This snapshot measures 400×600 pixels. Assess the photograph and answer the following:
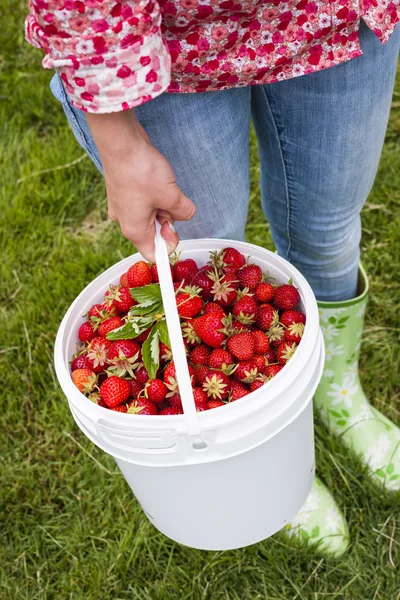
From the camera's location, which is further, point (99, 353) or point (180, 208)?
point (99, 353)

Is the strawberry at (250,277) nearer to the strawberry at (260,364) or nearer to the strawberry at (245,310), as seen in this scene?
the strawberry at (245,310)

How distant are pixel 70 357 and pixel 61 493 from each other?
1.55ft

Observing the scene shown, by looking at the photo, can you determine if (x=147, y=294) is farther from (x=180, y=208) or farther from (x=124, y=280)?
(x=180, y=208)

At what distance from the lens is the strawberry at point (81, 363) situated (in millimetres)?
989

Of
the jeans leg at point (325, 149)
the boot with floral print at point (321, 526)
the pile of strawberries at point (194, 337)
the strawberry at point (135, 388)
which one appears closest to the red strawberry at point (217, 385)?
the pile of strawberries at point (194, 337)

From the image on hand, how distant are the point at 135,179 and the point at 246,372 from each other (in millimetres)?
341

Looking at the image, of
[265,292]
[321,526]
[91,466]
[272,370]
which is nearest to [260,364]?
[272,370]

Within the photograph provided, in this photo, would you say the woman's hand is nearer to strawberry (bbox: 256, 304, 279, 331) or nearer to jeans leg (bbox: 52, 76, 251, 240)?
jeans leg (bbox: 52, 76, 251, 240)

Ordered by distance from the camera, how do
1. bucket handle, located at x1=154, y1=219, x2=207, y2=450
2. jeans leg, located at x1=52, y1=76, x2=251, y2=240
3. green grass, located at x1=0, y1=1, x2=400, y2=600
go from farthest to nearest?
green grass, located at x1=0, y1=1, x2=400, y2=600
jeans leg, located at x1=52, y1=76, x2=251, y2=240
bucket handle, located at x1=154, y1=219, x2=207, y2=450

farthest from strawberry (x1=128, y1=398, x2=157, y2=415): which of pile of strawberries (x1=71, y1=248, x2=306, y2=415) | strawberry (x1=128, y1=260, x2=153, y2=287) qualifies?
strawberry (x1=128, y1=260, x2=153, y2=287)

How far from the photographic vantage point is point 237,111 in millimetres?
928

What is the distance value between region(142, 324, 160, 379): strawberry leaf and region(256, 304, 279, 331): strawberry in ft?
0.53

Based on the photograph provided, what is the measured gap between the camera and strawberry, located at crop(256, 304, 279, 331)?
3.26 ft

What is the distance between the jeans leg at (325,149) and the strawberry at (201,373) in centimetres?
32
